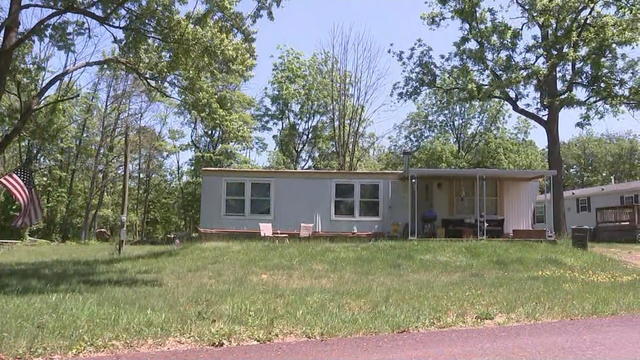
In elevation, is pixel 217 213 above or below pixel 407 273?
above

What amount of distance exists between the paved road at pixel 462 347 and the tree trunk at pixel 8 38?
879cm

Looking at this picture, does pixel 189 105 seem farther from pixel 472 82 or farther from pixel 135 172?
pixel 135 172

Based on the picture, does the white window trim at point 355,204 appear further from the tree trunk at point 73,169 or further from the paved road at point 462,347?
the tree trunk at point 73,169

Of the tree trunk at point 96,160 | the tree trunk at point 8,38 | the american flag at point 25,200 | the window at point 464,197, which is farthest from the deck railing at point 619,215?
the tree trunk at point 96,160

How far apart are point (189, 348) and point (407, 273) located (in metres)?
7.89

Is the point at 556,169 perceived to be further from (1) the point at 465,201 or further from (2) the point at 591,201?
(2) the point at 591,201

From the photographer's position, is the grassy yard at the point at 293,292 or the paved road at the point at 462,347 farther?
the grassy yard at the point at 293,292

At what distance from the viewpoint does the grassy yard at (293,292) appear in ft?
26.1

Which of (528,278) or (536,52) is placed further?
(536,52)

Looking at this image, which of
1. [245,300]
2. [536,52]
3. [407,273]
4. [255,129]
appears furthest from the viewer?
[255,129]

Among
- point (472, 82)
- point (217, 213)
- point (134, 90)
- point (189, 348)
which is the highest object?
point (134, 90)

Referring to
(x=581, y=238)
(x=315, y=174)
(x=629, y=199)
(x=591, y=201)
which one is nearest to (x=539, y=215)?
(x=591, y=201)

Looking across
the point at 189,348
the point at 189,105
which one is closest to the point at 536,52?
the point at 189,105

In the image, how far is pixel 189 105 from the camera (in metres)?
15.2
